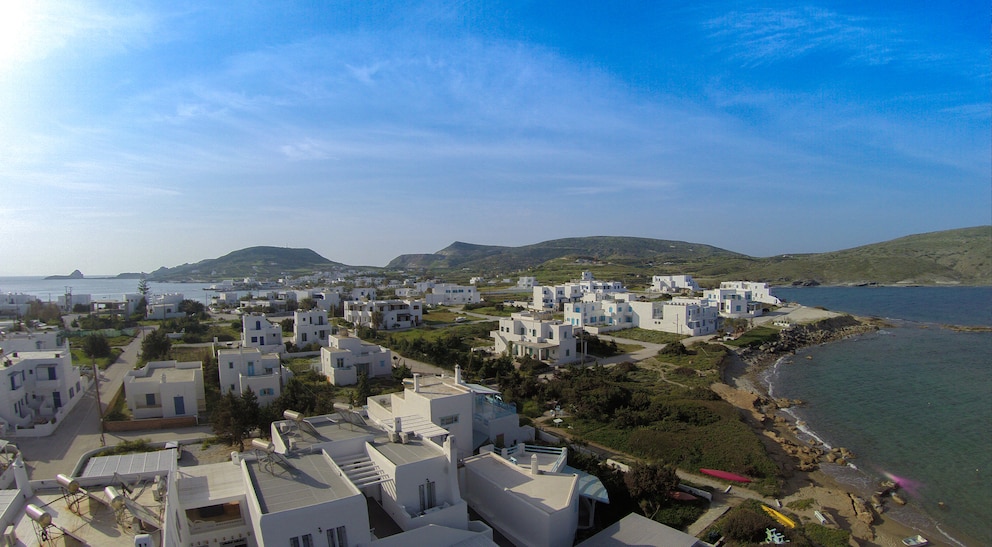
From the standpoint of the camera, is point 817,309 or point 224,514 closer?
point 224,514

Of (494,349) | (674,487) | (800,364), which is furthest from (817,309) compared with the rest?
(674,487)

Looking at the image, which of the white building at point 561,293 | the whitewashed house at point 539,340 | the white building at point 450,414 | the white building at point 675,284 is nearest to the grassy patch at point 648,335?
the whitewashed house at point 539,340

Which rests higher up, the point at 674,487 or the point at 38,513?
the point at 38,513

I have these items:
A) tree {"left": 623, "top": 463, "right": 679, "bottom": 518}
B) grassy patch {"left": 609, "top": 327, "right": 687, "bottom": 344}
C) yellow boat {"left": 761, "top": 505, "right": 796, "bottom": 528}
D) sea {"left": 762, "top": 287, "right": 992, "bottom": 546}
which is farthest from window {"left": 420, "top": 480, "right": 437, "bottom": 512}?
grassy patch {"left": 609, "top": 327, "right": 687, "bottom": 344}

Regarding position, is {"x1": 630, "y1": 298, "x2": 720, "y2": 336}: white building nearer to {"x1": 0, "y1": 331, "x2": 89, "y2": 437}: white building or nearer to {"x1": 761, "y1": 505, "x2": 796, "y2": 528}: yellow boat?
{"x1": 761, "y1": 505, "x2": 796, "y2": 528}: yellow boat

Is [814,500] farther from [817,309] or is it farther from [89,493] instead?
[817,309]

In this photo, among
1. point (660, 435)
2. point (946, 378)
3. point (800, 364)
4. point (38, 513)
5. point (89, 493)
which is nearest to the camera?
point (38, 513)

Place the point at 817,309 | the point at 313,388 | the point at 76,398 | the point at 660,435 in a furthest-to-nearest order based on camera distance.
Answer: the point at 817,309
the point at 313,388
the point at 76,398
the point at 660,435
